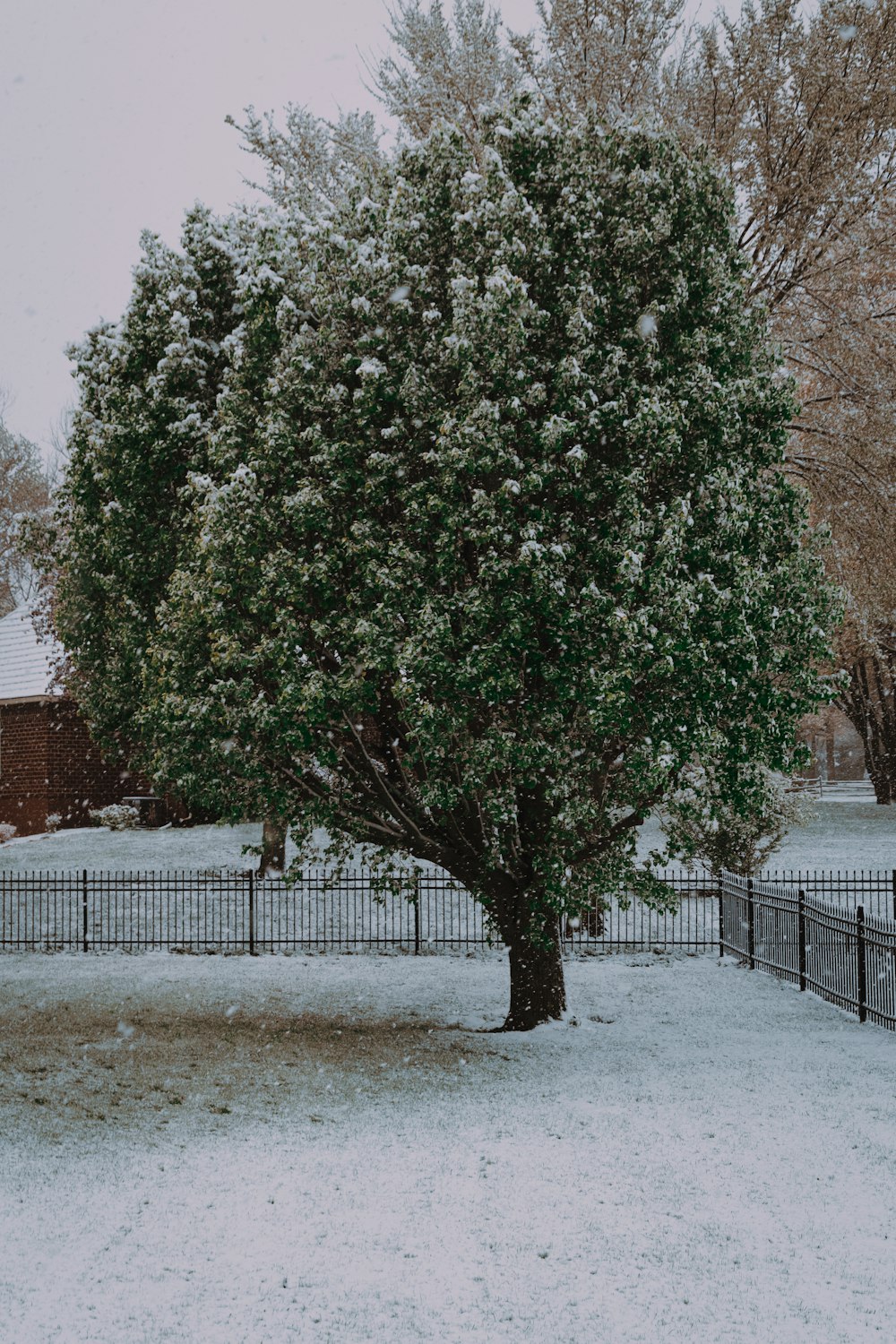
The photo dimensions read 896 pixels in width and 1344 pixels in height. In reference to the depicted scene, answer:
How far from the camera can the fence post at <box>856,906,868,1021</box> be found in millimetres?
13578

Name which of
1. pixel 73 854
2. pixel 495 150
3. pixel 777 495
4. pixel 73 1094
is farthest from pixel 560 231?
pixel 73 854

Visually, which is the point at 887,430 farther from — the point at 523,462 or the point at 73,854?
the point at 73,854

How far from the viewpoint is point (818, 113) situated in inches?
762

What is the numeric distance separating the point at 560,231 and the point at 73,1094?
868 centimetres

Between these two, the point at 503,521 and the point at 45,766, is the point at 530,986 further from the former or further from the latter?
the point at 45,766

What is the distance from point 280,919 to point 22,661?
15395mm

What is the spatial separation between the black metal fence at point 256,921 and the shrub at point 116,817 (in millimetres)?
7808

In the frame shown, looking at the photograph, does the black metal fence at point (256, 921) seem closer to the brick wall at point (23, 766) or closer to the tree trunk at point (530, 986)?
the tree trunk at point (530, 986)

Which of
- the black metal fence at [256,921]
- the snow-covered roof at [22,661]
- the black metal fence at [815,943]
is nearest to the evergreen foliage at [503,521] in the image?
the black metal fence at [815,943]

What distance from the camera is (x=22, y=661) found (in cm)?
3306

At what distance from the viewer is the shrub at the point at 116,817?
103 feet

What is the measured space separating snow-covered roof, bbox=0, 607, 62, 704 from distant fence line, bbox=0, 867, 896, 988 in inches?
353

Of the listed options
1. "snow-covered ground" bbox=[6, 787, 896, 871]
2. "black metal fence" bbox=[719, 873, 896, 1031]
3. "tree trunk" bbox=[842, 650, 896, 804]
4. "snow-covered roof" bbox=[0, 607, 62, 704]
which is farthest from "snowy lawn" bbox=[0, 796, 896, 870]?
"tree trunk" bbox=[842, 650, 896, 804]

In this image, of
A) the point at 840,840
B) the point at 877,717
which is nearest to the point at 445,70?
the point at 840,840
